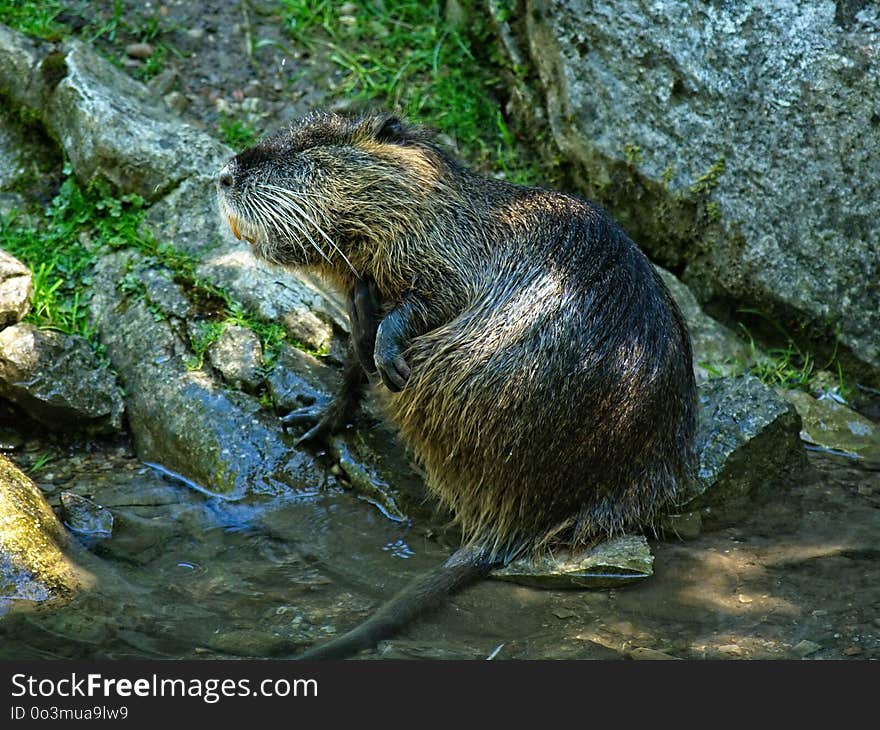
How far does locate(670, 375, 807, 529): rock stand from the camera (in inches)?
160

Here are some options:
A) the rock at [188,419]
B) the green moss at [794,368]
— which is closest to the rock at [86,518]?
the rock at [188,419]

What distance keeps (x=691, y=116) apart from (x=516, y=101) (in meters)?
1.02

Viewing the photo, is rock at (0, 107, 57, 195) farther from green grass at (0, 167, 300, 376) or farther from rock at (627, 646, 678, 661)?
rock at (627, 646, 678, 661)

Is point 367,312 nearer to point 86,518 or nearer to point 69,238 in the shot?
point 86,518

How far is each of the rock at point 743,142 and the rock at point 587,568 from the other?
5.64 ft

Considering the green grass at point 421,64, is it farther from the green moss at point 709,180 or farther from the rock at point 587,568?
the rock at point 587,568

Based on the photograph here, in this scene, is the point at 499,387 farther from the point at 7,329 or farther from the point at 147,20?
the point at 147,20

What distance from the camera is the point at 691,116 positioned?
196 inches

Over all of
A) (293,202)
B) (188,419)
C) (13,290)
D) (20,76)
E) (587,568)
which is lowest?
(587,568)

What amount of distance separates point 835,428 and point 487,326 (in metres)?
1.76

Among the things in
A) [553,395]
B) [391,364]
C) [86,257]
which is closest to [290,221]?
[391,364]

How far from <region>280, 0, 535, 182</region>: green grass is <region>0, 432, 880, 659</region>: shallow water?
2244mm

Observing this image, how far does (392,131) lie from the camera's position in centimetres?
405

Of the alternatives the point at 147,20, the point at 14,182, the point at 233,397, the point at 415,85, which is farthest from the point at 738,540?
the point at 147,20
